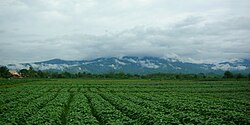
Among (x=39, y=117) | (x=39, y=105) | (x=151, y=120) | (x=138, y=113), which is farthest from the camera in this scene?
(x=39, y=105)

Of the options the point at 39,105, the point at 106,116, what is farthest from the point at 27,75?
the point at 106,116

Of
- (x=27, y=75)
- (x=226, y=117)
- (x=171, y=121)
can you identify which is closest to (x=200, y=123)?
(x=171, y=121)

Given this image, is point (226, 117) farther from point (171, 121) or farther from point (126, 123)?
point (126, 123)

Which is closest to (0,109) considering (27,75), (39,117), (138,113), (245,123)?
(39,117)

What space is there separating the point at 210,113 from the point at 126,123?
8605 mm

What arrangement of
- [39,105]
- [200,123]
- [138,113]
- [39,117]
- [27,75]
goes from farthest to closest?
[27,75]
[39,105]
[138,113]
[39,117]
[200,123]

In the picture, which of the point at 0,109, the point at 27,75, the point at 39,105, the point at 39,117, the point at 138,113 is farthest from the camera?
the point at 27,75

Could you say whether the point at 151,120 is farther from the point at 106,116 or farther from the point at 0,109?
the point at 0,109

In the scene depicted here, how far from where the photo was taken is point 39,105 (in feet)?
106

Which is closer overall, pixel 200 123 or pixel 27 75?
pixel 200 123

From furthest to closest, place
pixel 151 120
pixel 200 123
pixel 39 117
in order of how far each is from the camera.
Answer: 1. pixel 39 117
2. pixel 151 120
3. pixel 200 123

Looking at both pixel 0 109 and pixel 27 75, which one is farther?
pixel 27 75

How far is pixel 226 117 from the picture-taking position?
71.1 ft

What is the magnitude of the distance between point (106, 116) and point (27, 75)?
164m
